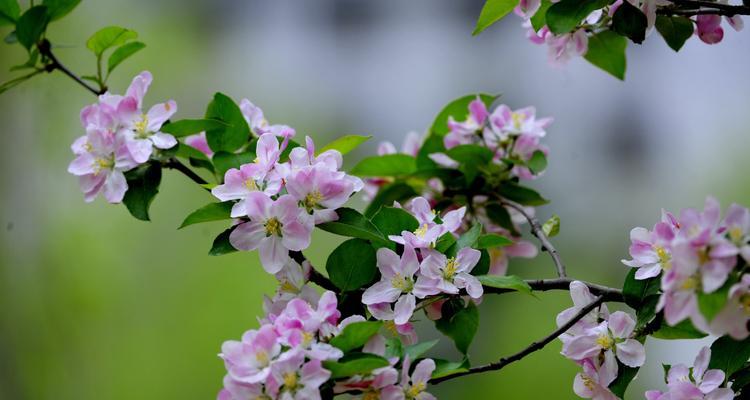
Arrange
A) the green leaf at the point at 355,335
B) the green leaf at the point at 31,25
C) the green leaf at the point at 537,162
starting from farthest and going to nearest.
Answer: the green leaf at the point at 537,162 → the green leaf at the point at 31,25 → the green leaf at the point at 355,335

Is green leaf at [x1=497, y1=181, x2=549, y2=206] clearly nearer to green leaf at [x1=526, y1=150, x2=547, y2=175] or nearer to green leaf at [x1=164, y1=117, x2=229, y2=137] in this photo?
green leaf at [x1=526, y1=150, x2=547, y2=175]

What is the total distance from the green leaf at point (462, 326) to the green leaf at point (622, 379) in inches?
4.4

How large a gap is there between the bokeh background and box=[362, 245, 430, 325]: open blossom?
106 centimetres

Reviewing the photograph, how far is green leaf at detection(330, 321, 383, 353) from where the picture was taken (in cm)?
55

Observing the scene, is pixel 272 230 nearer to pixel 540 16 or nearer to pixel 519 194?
pixel 540 16

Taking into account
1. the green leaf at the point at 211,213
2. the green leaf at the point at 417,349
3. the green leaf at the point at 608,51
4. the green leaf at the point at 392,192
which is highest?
the green leaf at the point at 608,51

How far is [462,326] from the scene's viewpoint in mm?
663

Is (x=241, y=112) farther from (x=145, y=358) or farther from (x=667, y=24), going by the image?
(x=145, y=358)

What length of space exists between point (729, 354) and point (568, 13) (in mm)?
286

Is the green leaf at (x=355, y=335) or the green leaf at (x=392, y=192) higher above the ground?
the green leaf at (x=355, y=335)

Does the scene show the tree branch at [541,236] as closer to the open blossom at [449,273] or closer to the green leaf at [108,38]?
the open blossom at [449,273]

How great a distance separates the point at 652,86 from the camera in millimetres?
1742

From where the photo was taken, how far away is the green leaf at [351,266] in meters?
0.66

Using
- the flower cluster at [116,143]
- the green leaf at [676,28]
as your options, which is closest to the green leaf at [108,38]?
the flower cluster at [116,143]
